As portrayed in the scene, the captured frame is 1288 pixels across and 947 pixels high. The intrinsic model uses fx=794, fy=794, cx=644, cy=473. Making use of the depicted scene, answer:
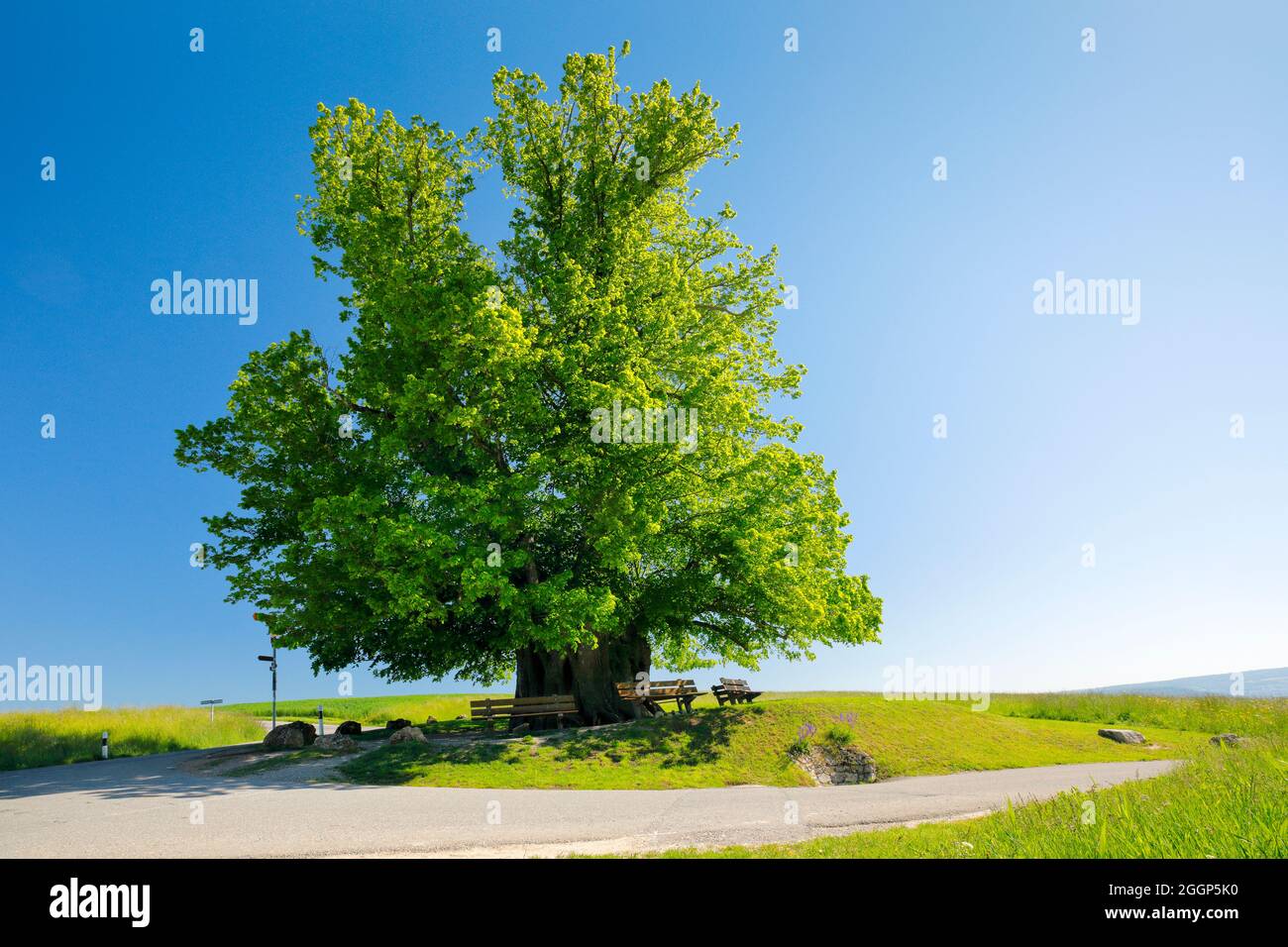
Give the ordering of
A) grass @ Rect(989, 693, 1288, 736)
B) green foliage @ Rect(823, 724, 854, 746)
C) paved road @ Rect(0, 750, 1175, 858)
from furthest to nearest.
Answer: grass @ Rect(989, 693, 1288, 736), green foliage @ Rect(823, 724, 854, 746), paved road @ Rect(0, 750, 1175, 858)

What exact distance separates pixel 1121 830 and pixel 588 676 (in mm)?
19138

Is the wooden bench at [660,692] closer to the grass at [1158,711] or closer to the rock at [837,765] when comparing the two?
the rock at [837,765]

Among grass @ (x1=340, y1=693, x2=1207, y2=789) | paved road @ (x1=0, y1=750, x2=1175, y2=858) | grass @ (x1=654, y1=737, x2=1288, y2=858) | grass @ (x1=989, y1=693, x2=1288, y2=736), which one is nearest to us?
grass @ (x1=654, y1=737, x2=1288, y2=858)

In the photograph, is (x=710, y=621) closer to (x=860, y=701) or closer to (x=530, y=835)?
(x=860, y=701)

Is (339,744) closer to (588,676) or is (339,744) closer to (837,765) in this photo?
(588,676)

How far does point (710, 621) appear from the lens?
27.3 m

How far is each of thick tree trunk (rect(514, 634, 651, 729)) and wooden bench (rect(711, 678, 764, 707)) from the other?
116 inches

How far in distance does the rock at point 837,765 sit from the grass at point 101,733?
21.8 meters

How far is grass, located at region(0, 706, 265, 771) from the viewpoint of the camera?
24391 millimetres

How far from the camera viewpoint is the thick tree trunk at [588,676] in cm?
2570

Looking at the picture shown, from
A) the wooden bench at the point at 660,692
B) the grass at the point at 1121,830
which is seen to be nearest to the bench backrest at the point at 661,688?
the wooden bench at the point at 660,692
